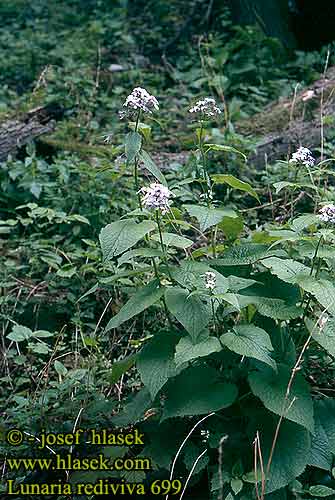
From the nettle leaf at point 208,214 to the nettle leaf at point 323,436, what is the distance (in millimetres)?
765

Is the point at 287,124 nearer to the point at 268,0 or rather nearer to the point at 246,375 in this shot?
the point at 268,0

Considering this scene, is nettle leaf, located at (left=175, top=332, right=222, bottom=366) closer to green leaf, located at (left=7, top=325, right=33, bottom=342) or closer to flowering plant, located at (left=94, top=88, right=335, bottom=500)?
flowering plant, located at (left=94, top=88, right=335, bottom=500)

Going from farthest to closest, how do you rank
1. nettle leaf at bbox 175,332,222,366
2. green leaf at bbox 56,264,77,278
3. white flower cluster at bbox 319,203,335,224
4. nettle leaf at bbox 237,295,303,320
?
1. green leaf at bbox 56,264,77,278
2. nettle leaf at bbox 237,295,303,320
3. white flower cluster at bbox 319,203,335,224
4. nettle leaf at bbox 175,332,222,366

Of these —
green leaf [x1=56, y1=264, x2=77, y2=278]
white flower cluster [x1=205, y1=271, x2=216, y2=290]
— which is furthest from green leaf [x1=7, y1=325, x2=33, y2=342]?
white flower cluster [x1=205, y1=271, x2=216, y2=290]

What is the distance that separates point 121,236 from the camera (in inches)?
104

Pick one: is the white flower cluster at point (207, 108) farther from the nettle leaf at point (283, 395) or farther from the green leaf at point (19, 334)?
the green leaf at point (19, 334)

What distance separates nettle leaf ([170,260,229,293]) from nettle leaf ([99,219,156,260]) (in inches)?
7.4

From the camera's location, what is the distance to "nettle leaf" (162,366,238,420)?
8.44 feet

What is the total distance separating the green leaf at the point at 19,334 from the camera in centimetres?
355

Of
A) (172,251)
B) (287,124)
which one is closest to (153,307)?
(172,251)

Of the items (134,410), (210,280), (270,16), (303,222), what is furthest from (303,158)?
(270,16)

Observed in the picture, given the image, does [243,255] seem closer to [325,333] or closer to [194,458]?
[325,333]

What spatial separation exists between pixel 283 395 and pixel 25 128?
127 inches

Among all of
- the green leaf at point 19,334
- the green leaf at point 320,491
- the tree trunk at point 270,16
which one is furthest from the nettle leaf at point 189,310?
the tree trunk at point 270,16
